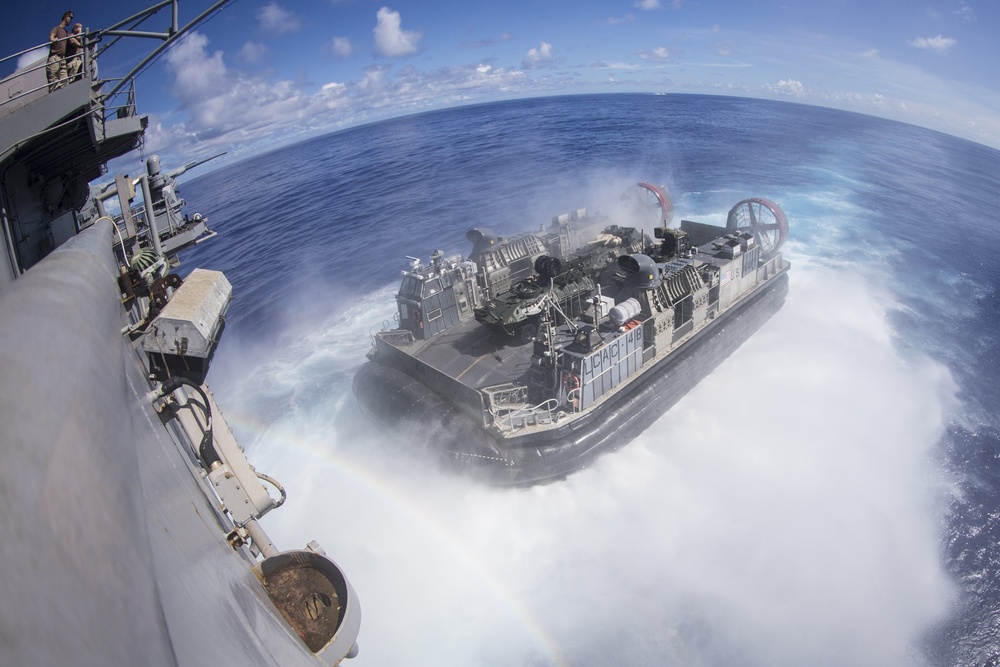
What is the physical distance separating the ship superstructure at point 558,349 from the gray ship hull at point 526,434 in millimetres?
35

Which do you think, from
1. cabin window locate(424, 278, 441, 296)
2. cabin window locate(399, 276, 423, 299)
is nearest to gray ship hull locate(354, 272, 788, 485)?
cabin window locate(399, 276, 423, 299)

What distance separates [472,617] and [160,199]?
11.6 metres

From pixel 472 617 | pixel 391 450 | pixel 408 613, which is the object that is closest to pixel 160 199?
pixel 391 450

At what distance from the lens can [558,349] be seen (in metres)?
13.5

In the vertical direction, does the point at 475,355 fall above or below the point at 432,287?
below

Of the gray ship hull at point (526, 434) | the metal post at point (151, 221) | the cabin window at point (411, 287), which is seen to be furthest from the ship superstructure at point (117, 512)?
the cabin window at point (411, 287)

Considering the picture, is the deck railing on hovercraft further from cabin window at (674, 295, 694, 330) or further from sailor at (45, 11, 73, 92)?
sailor at (45, 11, 73, 92)

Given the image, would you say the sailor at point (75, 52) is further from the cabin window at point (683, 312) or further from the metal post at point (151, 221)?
the cabin window at point (683, 312)

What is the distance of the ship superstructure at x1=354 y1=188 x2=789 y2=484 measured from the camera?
13070 millimetres

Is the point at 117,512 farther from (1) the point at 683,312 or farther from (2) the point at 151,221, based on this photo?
(1) the point at 683,312

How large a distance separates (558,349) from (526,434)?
7.69 feet

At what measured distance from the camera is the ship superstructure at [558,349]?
13070 mm

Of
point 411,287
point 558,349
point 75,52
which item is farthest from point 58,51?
point 558,349

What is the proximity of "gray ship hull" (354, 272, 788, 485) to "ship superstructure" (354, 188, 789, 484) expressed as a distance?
4 cm
